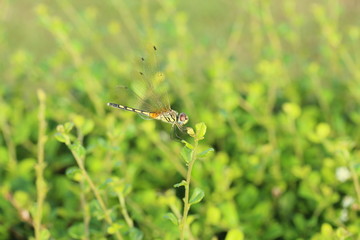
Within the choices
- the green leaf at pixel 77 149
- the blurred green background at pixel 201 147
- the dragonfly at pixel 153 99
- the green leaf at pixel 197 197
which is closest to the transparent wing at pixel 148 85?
the dragonfly at pixel 153 99

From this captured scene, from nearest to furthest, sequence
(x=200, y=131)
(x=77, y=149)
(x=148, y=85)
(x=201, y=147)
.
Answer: (x=200, y=131) → (x=77, y=149) → (x=148, y=85) → (x=201, y=147)

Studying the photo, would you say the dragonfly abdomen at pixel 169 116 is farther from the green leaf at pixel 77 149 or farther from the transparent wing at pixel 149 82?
the green leaf at pixel 77 149

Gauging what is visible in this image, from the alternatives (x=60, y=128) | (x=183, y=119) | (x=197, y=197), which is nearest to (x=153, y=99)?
(x=183, y=119)

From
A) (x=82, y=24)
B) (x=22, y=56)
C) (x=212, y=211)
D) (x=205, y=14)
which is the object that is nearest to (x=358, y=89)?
(x=212, y=211)

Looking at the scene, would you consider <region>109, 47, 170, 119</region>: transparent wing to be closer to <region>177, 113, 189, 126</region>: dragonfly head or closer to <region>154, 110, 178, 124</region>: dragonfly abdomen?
<region>154, 110, 178, 124</region>: dragonfly abdomen

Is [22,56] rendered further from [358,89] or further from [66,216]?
[358,89]

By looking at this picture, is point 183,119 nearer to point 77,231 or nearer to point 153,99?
point 153,99

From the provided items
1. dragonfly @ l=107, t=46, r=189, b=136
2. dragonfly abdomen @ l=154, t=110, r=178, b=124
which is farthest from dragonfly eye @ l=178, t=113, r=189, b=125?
dragonfly abdomen @ l=154, t=110, r=178, b=124

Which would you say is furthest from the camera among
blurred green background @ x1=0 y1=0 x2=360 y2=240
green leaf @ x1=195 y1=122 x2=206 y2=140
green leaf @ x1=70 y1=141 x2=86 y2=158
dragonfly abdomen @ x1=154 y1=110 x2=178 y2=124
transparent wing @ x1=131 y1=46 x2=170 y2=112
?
blurred green background @ x1=0 y1=0 x2=360 y2=240

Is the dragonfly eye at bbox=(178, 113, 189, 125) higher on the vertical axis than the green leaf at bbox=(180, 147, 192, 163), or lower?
higher
